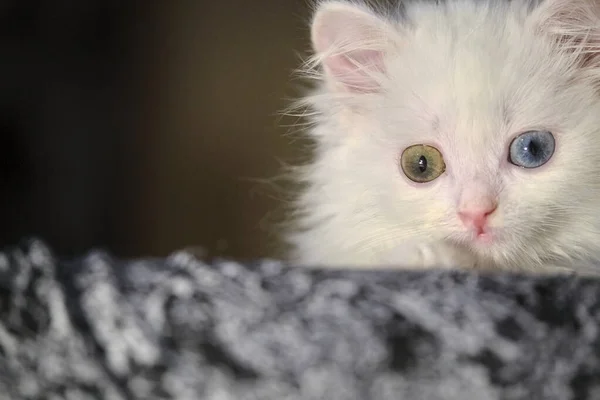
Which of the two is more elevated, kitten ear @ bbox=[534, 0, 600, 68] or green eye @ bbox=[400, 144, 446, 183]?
kitten ear @ bbox=[534, 0, 600, 68]

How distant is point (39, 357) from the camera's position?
0.74 meters

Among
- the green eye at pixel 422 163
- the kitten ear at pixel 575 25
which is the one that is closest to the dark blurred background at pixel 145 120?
the green eye at pixel 422 163

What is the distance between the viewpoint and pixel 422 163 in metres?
1.20

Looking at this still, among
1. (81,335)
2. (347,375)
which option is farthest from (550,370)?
(81,335)

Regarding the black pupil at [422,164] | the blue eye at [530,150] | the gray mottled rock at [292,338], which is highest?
the blue eye at [530,150]

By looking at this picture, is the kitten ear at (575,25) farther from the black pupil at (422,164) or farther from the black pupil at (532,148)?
the black pupil at (422,164)

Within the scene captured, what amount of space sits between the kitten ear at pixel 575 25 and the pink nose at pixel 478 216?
35cm

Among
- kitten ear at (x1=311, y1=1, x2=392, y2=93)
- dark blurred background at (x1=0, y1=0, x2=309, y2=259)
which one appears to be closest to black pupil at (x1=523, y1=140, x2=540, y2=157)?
kitten ear at (x1=311, y1=1, x2=392, y2=93)

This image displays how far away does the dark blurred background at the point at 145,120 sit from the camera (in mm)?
1952

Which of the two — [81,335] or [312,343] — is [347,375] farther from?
[81,335]

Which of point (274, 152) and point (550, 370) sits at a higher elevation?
point (274, 152)

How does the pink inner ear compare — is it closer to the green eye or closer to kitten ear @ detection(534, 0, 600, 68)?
the green eye

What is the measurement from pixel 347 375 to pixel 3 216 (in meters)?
1.44

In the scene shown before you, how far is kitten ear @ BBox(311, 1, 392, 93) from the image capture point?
1289 mm
